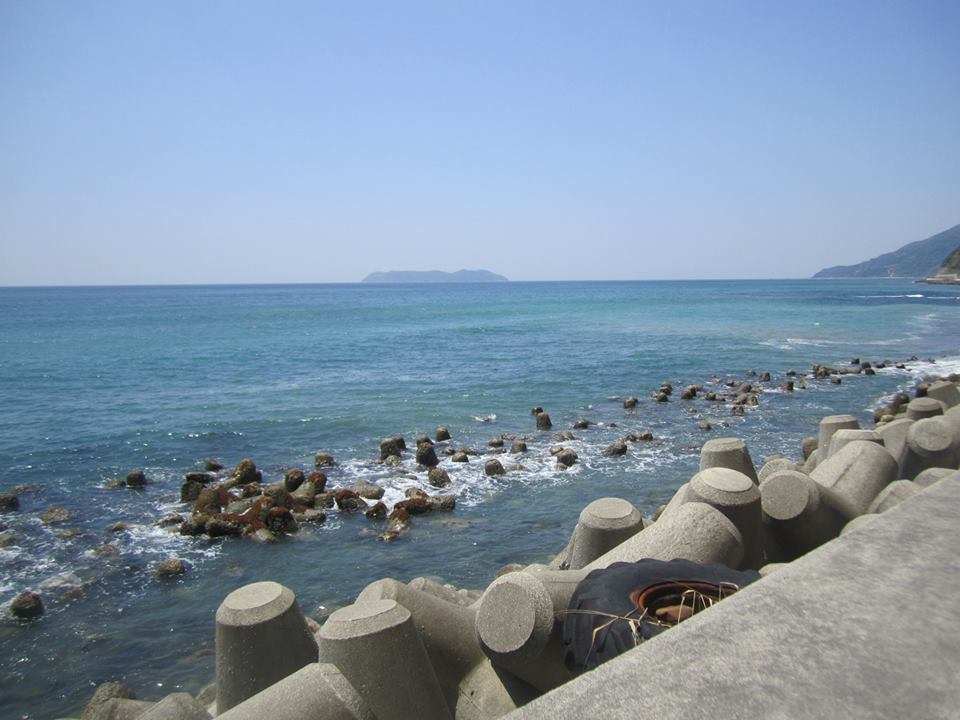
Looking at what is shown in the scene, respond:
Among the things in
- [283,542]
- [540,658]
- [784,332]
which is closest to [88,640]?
[283,542]

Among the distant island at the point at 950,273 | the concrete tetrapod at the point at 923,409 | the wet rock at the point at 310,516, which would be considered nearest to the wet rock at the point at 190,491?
the wet rock at the point at 310,516

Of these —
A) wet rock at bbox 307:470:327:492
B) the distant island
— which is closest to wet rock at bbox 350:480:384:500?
wet rock at bbox 307:470:327:492

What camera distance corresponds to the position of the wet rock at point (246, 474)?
15.4 metres

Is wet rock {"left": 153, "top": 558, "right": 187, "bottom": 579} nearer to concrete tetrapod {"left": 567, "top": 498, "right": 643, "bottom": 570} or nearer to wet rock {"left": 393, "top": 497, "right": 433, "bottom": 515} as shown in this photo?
wet rock {"left": 393, "top": 497, "right": 433, "bottom": 515}

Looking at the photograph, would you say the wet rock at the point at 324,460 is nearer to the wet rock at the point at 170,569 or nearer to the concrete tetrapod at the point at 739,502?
the wet rock at the point at 170,569

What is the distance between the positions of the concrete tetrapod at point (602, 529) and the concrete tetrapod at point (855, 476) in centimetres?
208

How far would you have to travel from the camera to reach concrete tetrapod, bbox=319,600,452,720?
482cm

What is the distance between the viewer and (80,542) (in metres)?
12.4

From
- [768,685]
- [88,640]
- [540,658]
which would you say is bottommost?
[88,640]

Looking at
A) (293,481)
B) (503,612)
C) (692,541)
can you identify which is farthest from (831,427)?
(293,481)

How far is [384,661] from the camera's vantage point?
4.88 m

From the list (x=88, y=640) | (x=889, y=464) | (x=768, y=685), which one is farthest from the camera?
(x=88, y=640)

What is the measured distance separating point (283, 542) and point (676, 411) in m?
14.3

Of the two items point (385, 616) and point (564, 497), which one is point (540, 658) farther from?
point (564, 497)
